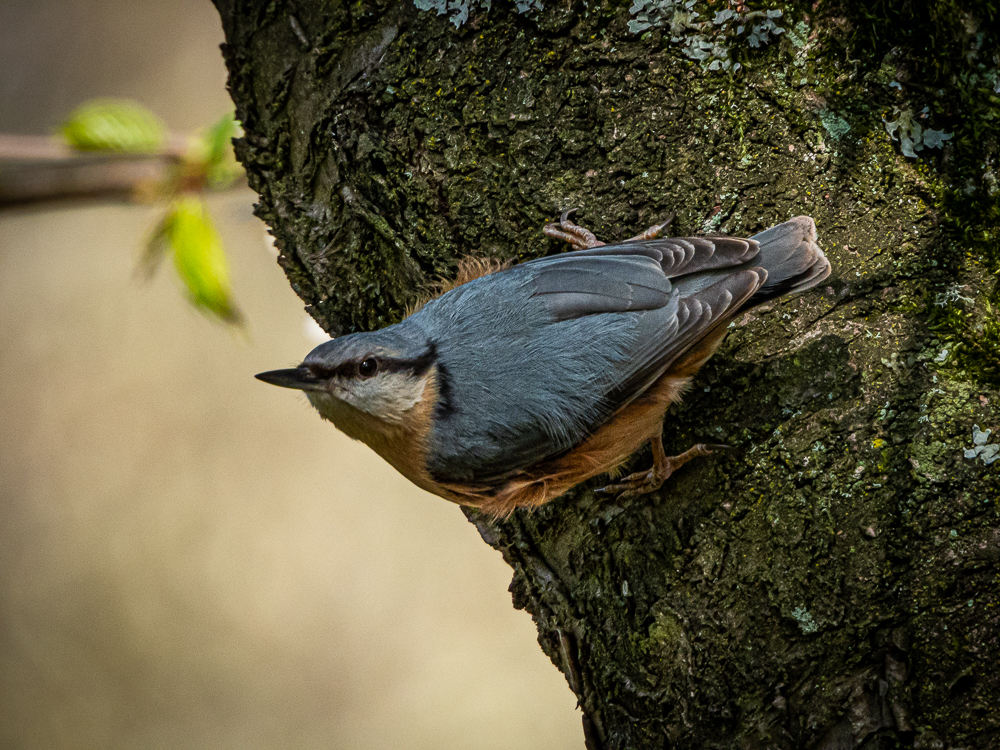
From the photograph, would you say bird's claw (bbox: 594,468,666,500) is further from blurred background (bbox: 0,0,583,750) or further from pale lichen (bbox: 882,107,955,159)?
blurred background (bbox: 0,0,583,750)

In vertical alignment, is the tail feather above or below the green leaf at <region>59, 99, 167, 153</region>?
below

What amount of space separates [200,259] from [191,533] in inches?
143

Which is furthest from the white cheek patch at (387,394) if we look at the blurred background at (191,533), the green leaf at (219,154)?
the blurred background at (191,533)

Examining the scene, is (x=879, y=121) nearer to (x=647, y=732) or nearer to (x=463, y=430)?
(x=463, y=430)

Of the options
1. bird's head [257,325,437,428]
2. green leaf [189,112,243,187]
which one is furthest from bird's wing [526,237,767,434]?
green leaf [189,112,243,187]

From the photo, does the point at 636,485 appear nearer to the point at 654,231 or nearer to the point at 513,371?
the point at 513,371

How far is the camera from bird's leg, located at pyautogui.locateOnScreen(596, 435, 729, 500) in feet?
6.55

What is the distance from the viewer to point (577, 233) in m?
2.18

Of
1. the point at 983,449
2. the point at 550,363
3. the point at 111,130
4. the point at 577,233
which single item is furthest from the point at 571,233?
the point at 111,130

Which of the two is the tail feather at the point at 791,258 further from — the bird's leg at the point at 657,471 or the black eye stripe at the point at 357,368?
the black eye stripe at the point at 357,368

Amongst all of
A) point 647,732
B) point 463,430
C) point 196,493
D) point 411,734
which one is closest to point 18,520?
point 196,493

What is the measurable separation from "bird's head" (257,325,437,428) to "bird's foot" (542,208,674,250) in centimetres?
46

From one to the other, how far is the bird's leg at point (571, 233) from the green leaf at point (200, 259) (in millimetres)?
1258

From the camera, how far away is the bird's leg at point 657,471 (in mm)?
1995
